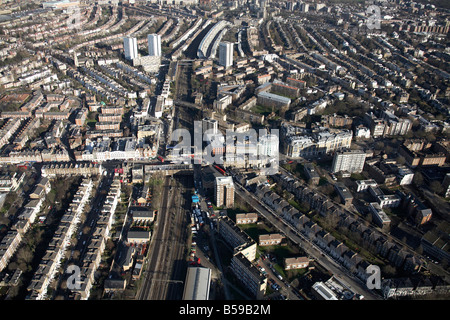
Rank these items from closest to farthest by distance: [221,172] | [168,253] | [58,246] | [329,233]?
[58,246] < [168,253] < [329,233] < [221,172]

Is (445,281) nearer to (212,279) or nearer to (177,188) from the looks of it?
(212,279)

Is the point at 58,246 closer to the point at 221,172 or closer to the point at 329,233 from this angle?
the point at 221,172

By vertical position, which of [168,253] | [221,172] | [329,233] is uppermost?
[221,172]

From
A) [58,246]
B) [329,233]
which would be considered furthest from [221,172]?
[58,246]

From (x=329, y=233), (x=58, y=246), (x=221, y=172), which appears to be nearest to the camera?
(x=58, y=246)

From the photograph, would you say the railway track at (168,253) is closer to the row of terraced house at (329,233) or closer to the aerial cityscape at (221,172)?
the aerial cityscape at (221,172)

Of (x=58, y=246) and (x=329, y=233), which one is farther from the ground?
(x=329, y=233)

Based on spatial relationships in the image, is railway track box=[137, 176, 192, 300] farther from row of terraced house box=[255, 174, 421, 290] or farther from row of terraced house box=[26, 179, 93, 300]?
row of terraced house box=[255, 174, 421, 290]

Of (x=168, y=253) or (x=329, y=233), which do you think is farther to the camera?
(x=329, y=233)
